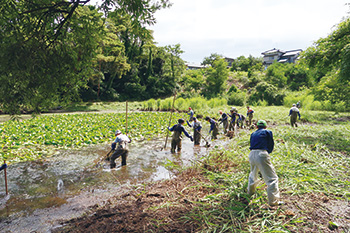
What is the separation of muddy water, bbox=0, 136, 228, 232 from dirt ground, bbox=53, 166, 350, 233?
665 mm

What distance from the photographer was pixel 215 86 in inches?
1495

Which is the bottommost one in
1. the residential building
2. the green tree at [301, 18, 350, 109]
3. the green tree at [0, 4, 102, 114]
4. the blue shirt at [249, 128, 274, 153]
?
the blue shirt at [249, 128, 274, 153]

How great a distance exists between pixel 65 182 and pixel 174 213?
13.3 feet

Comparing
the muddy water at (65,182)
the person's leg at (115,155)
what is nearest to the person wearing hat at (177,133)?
the muddy water at (65,182)

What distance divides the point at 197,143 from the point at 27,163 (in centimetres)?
756

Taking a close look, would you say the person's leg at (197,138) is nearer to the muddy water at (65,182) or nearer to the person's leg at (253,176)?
the muddy water at (65,182)

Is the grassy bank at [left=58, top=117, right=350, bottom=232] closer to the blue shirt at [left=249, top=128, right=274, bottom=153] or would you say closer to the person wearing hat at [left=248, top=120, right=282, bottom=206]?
the person wearing hat at [left=248, top=120, right=282, bottom=206]

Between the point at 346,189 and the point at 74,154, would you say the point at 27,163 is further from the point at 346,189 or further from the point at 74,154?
the point at 346,189

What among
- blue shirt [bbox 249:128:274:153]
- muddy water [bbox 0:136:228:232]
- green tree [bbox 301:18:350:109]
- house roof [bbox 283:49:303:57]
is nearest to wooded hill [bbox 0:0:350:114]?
green tree [bbox 301:18:350:109]

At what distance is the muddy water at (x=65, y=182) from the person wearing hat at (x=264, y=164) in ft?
8.42

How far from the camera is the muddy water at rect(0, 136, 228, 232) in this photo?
4.32 m

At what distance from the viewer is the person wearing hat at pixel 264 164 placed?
3.71m

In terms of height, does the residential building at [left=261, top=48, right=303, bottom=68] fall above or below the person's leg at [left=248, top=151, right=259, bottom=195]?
above

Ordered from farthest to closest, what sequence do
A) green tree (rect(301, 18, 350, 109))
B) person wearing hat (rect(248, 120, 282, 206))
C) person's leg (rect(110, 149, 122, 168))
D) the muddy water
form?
1. green tree (rect(301, 18, 350, 109))
2. person's leg (rect(110, 149, 122, 168))
3. the muddy water
4. person wearing hat (rect(248, 120, 282, 206))
